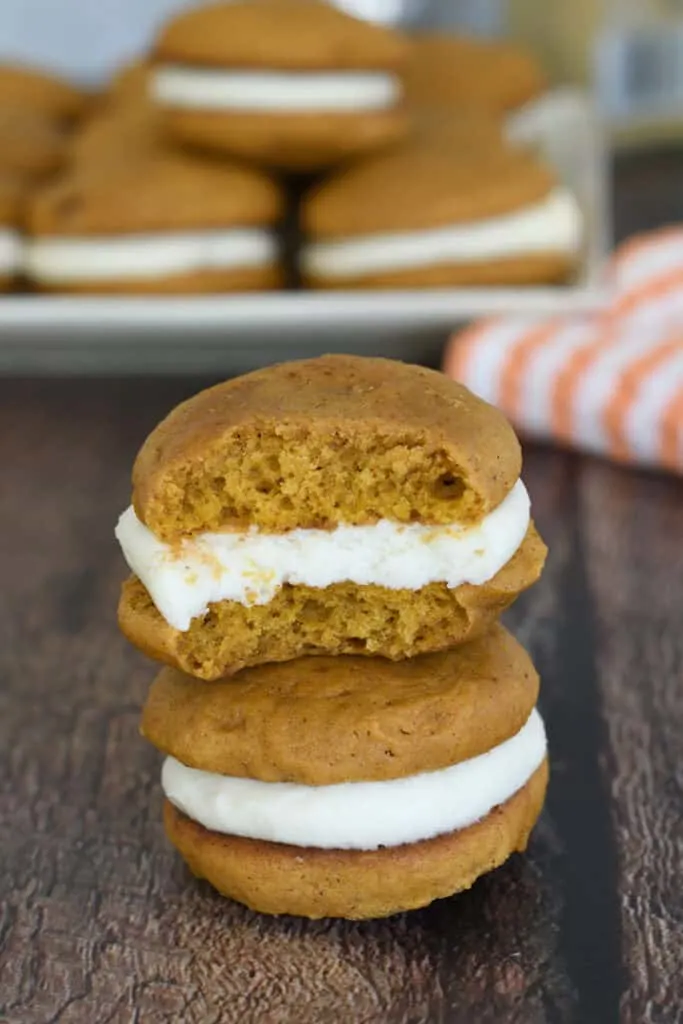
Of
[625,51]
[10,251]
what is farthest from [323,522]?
[625,51]

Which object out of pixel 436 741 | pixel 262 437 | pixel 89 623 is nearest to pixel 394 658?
pixel 436 741

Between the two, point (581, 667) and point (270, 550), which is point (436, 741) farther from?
point (581, 667)

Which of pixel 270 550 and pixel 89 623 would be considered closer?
pixel 270 550

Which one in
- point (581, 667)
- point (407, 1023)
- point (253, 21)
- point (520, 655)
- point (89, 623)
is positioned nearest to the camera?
point (407, 1023)

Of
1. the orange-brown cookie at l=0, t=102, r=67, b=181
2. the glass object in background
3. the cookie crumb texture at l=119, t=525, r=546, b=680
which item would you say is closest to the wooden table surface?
the cookie crumb texture at l=119, t=525, r=546, b=680

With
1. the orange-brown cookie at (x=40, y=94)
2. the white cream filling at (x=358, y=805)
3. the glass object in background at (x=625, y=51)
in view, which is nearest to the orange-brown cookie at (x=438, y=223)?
the orange-brown cookie at (x=40, y=94)

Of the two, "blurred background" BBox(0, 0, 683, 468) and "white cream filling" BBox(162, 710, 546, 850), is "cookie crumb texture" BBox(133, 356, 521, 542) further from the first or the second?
"blurred background" BBox(0, 0, 683, 468)
